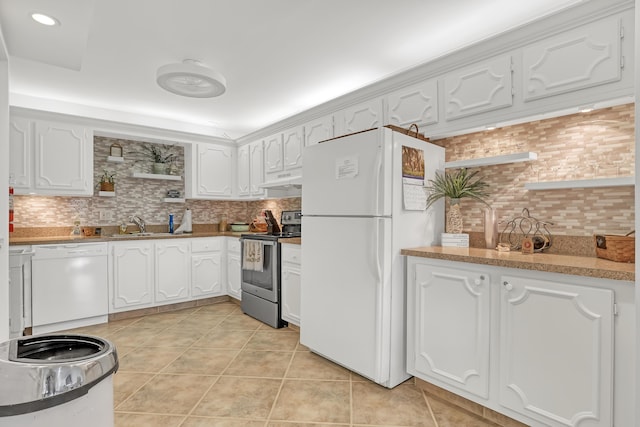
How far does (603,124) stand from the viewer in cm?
198

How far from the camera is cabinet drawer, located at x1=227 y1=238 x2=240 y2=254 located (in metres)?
4.36

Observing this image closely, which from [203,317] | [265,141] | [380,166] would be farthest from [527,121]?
[203,317]

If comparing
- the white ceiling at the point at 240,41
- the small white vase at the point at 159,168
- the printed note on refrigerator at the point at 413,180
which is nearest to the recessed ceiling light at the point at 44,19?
the white ceiling at the point at 240,41

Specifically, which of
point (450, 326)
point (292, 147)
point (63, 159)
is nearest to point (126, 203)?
point (63, 159)

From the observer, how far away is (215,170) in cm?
484

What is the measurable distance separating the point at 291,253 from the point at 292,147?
4.43 feet

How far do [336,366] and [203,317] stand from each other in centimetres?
196

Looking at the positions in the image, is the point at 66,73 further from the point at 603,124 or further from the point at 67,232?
the point at 603,124

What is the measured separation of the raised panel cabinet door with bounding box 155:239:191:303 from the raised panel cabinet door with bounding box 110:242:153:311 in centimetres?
9

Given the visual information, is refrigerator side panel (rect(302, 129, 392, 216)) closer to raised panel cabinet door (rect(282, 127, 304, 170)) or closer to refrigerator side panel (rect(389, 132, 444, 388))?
refrigerator side panel (rect(389, 132, 444, 388))

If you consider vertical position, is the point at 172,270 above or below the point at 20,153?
below

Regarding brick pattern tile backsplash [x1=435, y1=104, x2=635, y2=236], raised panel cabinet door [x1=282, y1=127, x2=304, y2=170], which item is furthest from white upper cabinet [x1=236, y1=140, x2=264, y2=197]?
A: brick pattern tile backsplash [x1=435, y1=104, x2=635, y2=236]

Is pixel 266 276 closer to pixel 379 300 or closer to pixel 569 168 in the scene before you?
pixel 379 300

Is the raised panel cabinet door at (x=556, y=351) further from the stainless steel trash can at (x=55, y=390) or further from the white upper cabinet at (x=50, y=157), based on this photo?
the white upper cabinet at (x=50, y=157)
